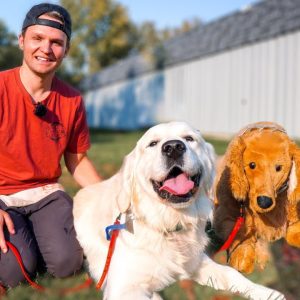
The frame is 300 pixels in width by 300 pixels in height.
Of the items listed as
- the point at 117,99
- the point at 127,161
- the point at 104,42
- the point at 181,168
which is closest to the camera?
the point at 181,168

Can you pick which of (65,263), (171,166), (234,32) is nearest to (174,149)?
(171,166)

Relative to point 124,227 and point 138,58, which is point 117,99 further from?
point 124,227

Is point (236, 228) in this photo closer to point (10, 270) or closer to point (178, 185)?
point (178, 185)

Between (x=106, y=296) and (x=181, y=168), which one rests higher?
(x=181, y=168)

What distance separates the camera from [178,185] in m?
2.78

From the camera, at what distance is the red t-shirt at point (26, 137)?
324 cm

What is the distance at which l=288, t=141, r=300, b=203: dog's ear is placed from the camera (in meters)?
3.10

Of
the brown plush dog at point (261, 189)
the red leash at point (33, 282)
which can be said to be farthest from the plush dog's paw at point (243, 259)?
the red leash at point (33, 282)

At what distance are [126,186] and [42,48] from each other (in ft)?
3.66

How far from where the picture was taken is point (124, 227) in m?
2.84

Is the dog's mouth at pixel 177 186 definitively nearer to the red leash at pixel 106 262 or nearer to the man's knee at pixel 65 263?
the red leash at pixel 106 262

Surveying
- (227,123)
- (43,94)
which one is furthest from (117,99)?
(43,94)

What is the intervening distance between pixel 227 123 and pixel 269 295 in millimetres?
15686

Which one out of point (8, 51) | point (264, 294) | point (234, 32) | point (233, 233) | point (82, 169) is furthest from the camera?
point (8, 51)
